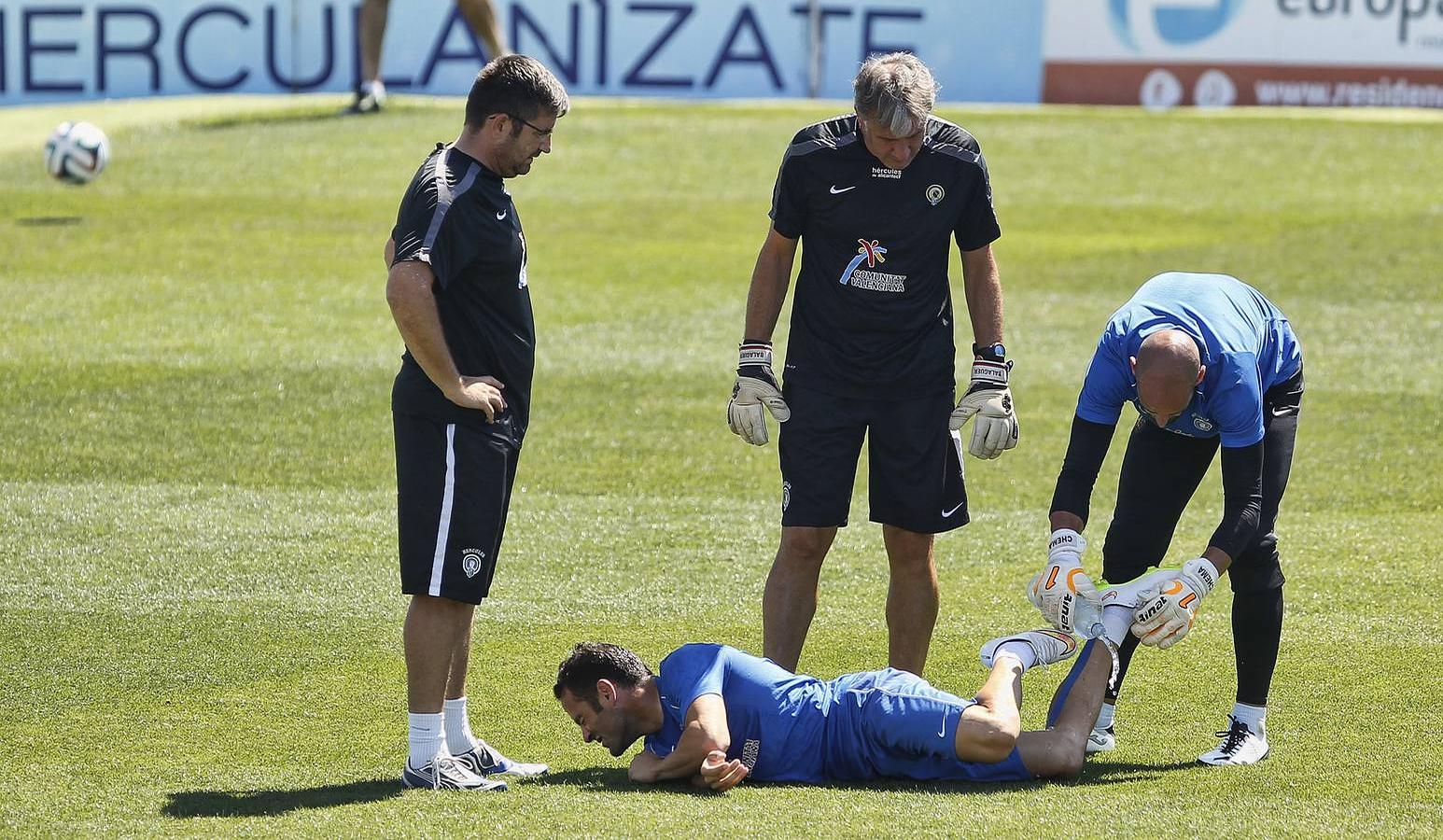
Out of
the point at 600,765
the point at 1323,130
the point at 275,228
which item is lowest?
the point at 600,765

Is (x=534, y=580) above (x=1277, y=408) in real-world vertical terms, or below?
below

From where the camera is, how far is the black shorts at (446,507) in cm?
544

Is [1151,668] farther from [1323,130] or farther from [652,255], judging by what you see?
[1323,130]

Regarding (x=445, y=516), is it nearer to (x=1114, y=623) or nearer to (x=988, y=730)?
(x=988, y=730)

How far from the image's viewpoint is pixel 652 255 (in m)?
16.4

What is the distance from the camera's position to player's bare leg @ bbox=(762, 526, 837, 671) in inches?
250

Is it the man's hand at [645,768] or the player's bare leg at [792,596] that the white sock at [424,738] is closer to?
the man's hand at [645,768]

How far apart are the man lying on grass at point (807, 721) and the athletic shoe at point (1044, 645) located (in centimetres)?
14

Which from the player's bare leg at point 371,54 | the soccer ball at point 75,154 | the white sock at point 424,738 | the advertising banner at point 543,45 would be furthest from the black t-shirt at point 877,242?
the advertising banner at point 543,45

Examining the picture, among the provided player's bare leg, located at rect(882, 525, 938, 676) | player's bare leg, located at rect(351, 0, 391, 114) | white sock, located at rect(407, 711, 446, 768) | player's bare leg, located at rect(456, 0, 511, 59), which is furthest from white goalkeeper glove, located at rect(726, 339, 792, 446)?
player's bare leg, located at rect(351, 0, 391, 114)

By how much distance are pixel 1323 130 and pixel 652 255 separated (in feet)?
32.6

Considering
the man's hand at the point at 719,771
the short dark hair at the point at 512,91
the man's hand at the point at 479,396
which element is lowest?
the man's hand at the point at 719,771

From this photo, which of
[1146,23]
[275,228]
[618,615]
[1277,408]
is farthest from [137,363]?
[1146,23]

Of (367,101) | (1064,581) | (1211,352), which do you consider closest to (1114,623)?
(1064,581)
